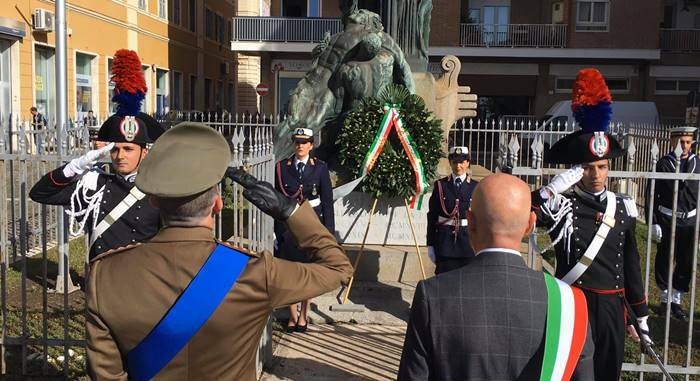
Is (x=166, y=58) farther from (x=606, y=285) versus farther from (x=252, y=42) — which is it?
(x=606, y=285)

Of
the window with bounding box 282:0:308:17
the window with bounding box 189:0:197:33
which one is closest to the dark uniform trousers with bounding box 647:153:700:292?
the window with bounding box 282:0:308:17

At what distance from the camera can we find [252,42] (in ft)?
95.9

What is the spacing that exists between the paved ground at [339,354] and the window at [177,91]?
2976 cm

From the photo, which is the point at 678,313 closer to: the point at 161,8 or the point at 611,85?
the point at 611,85

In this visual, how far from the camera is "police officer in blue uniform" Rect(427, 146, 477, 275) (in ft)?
20.5

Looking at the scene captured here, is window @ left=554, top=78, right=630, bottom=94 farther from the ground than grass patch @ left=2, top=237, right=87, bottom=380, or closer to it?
farther from the ground

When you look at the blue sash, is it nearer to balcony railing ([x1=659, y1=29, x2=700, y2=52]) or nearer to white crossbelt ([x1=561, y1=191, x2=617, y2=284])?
white crossbelt ([x1=561, y1=191, x2=617, y2=284])

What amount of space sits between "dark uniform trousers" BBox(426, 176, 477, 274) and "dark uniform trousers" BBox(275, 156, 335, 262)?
0.97 m

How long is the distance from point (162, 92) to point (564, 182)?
30995mm

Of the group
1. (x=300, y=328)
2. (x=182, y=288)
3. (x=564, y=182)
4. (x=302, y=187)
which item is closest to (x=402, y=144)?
(x=302, y=187)

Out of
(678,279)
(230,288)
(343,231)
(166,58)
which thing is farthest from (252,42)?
(230,288)

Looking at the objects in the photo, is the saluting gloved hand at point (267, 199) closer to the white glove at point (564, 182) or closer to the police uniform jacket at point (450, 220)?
the white glove at point (564, 182)

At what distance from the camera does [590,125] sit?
4125mm

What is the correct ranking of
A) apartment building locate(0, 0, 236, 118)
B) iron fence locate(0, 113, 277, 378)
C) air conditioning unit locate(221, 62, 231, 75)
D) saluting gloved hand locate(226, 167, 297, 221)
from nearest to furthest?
saluting gloved hand locate(226, 167, 297, 221)
iron fence locate(0, 113, 277, 378)
apartment building locate(0, 0, 236, 118)
air conditioning unit locate(221, 62, 231, 75)
